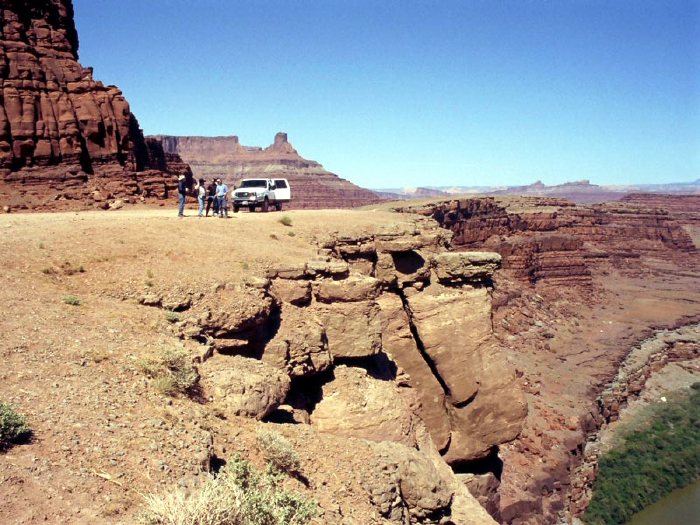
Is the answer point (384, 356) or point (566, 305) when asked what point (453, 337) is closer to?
point (384, 356)

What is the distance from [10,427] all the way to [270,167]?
13899 cm

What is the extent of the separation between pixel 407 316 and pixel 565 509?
574 inches

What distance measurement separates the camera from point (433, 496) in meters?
9.55

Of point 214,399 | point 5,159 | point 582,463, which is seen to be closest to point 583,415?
point 582,463

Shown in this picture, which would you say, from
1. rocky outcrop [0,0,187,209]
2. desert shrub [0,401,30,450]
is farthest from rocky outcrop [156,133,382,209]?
desert shrub [0,401,30,450]

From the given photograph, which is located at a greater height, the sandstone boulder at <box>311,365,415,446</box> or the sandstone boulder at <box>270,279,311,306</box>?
the sandstone boulder at <box>270,279,311,306</box>

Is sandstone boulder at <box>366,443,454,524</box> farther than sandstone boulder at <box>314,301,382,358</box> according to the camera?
No

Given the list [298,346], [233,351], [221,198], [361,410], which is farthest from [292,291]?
[221,198]

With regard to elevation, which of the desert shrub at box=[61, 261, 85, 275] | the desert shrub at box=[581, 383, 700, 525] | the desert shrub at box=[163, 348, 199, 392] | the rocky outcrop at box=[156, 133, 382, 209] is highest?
the rocky outcrop at box=[156, 133, 382, 209]

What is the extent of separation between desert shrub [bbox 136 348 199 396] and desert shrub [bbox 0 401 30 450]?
1.88 m

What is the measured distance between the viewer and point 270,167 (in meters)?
140

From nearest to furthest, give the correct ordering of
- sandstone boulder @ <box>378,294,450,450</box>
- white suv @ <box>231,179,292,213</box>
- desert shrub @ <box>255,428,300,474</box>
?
desert shrub @ <box>255,428,300,474</box> < sandstone boulder @ <box>378,294,450,450</box> < white suv @ <box>231,179,292,213</box>

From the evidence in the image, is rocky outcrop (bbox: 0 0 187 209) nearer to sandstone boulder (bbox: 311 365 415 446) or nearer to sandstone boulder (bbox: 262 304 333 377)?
sandstone boulder (bbox: 262 304 333 377)

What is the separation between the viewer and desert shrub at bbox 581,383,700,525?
2438cm
